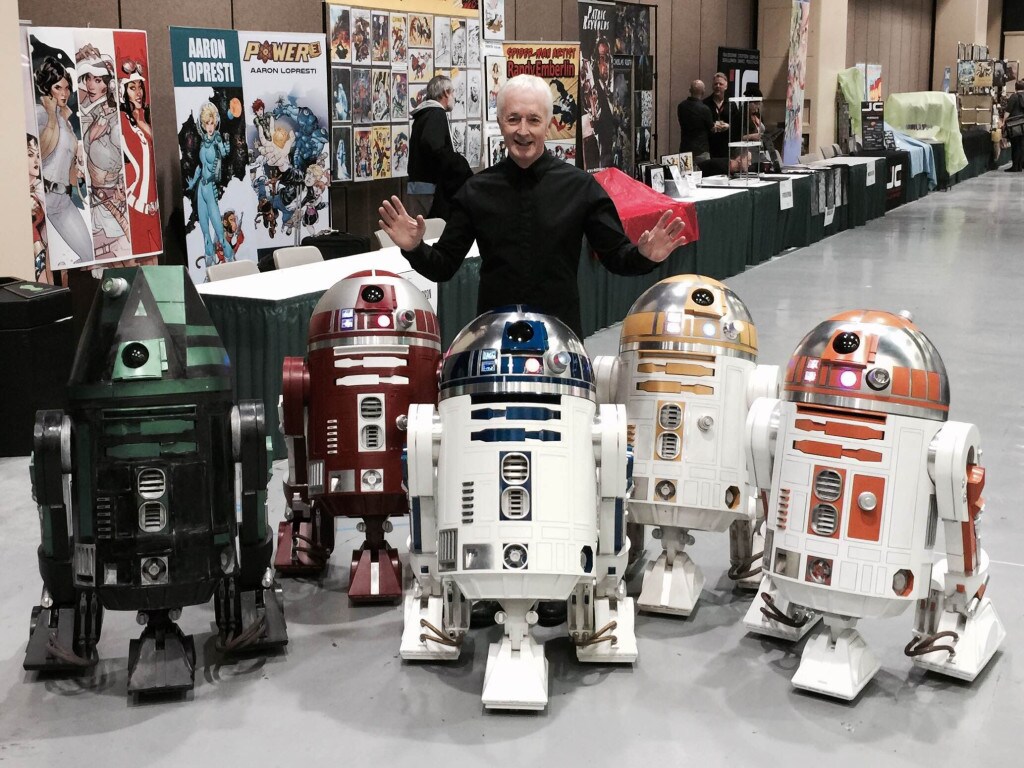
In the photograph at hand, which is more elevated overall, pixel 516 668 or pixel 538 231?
pixel 538 231

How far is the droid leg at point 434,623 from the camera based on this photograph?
332 centimetres

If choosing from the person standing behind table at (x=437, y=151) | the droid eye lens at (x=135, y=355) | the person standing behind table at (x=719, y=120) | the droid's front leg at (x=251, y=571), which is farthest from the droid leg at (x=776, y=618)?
the person standing behind table at (x=719, y=120)

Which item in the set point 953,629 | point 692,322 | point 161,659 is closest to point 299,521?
point 161,659

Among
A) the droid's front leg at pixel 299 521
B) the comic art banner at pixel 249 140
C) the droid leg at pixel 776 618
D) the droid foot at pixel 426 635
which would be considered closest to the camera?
the droid foot at pixel 426 635

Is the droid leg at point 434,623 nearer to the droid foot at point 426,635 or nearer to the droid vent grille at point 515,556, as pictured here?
the droid foot at point 426,635

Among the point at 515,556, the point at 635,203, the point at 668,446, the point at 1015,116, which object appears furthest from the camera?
the point at 1015,116

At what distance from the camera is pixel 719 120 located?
13.1 metres

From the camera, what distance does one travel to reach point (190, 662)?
3.23 m

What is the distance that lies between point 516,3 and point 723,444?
29.1ft

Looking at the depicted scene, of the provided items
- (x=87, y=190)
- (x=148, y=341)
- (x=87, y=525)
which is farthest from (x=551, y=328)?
(x=87, y=190)

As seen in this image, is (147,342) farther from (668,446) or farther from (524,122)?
(668,446)

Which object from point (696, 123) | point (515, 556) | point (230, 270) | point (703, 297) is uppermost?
point (696, 123)

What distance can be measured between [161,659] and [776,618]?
171 cm

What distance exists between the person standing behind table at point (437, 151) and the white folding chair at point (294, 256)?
1.14m
